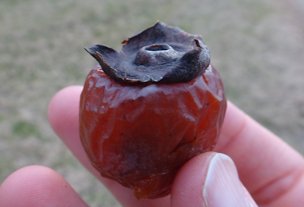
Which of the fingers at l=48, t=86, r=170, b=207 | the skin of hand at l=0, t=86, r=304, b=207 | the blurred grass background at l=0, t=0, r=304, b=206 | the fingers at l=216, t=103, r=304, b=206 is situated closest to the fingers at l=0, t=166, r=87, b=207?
the skin of hand at l=0, t=86, r=304, b=207

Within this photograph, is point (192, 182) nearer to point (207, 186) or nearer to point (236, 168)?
point (207, 186)

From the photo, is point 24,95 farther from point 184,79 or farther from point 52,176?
point 184,79

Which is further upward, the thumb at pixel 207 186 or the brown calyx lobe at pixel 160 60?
the brown calyx lobe at pixel 160 60

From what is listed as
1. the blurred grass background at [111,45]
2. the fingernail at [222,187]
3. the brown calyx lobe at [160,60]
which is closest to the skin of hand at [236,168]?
the fingernail at [222,187]

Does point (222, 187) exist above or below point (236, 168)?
above

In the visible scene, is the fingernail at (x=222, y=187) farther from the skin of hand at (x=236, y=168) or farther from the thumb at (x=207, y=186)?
the skin of hand at (x=236, y=168)

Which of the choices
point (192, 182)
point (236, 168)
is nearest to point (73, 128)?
point (236, 168)

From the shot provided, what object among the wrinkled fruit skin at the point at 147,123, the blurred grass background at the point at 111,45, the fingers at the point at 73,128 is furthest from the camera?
the blurred grass background at the point at 111,45
